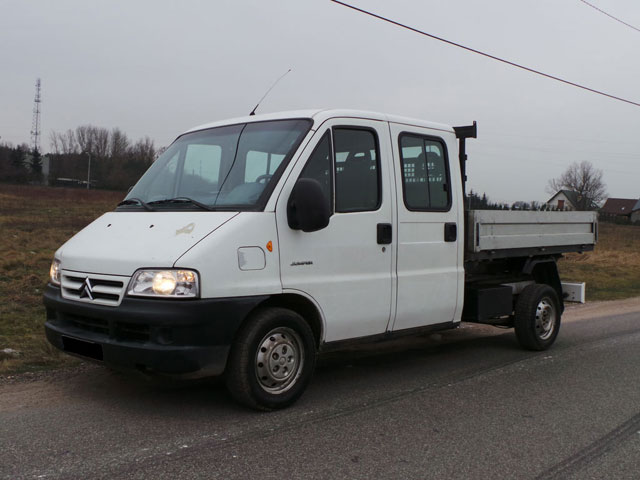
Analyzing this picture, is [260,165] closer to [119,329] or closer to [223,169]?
[223,169]

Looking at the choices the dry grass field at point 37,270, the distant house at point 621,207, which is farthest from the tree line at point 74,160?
the distant house at point 621,207

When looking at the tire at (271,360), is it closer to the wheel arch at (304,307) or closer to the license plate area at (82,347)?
the wheel arch at (304,307)

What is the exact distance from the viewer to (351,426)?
452 cm

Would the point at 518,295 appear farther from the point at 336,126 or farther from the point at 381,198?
the point at 336,126

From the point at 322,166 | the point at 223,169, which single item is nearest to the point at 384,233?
the point at 322,166

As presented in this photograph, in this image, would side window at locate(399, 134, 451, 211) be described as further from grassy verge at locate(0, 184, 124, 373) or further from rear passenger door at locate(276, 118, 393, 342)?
grassy verge at locate(0, 184, 124, 373)

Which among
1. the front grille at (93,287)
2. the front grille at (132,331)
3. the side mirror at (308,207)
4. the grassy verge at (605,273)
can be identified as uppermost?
the side mirror at (308,207)

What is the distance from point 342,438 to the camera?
4.27 metres

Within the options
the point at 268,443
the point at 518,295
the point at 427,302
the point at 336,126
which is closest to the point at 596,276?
the point at 518,295

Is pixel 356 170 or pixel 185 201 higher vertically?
pixel 356 170

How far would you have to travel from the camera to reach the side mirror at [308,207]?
465 cm

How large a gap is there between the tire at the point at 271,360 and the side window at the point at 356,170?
106 cm

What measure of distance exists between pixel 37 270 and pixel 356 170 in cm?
860

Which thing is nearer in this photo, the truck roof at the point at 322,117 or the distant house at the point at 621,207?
the truck roof at the point at 322,117
